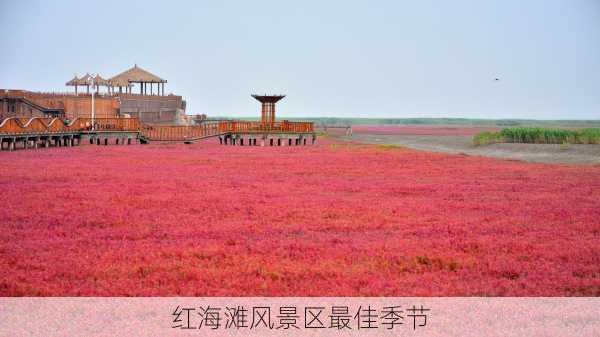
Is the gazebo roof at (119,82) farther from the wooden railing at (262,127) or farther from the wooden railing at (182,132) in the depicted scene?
the wooden railing at (262,127)

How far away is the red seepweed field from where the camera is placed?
1305 centimetres

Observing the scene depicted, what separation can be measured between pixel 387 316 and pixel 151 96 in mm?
82792

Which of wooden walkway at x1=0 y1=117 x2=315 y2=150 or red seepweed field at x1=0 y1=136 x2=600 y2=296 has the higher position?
wooden walkway at x1=0 y1=117 x2=315 y2=150

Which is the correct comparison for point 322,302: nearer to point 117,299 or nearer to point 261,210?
point 117,299

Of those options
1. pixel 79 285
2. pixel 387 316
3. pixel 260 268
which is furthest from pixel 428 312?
pixel 79 285

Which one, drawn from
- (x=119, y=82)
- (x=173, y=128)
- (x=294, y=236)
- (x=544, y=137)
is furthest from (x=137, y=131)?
(x=294, y=236)

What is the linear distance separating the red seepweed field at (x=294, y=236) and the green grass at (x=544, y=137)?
137 feet

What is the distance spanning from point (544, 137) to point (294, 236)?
6575cm

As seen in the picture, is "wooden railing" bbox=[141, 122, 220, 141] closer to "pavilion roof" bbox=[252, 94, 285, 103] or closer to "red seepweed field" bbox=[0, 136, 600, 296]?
"pavilion roof" bbox=[252, 94, 285, 103]

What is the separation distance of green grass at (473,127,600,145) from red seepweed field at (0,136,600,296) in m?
41.8

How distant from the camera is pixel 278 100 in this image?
70.6 m

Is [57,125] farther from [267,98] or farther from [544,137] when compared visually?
[544,137]

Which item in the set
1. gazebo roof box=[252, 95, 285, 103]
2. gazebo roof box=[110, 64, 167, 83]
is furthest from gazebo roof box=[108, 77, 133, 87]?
gazebo roof box=[252, 95, 285, 103]

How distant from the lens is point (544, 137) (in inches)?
3081
